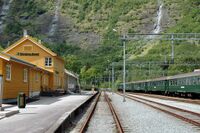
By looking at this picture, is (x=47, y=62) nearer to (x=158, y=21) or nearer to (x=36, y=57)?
(x=36, y=57)

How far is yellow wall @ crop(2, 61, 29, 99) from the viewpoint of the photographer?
3180cm

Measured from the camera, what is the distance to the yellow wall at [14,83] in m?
31.8

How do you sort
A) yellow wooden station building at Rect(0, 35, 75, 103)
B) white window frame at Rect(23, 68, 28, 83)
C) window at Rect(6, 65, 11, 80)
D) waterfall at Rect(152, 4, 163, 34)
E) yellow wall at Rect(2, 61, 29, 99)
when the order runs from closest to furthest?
1. yellow wall at Rect(2, 61, 29, 99)
2. yellow wooden station building at Rect(0, 35, 75, 103)
3. window at Rect(6, 65, 11, 80)
4. white window frame at Rect(23, 68, 28, 83)
5. waterfall at Rect(152, 4, 163, 34)

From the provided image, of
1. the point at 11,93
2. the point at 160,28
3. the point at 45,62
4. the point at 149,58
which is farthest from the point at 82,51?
the point at 11,93

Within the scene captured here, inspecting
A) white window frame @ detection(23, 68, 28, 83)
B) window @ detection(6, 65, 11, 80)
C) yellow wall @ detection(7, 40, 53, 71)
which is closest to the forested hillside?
yellow wall @ detection(7, 40, 53, 71)

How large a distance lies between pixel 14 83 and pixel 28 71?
5.81 meters

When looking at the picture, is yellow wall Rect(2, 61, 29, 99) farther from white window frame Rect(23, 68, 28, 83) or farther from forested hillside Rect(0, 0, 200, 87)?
forested hillside Rect(0, 0, 200, 87)

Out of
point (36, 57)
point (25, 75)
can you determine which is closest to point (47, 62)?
point (36, 57)

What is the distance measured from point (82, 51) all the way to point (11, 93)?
130484 mm

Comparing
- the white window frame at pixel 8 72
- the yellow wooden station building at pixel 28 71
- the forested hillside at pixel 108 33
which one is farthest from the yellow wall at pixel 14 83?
the forested hillside at pixel 108 33

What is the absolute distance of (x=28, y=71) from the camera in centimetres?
4038

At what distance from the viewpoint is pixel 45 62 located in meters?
58.9

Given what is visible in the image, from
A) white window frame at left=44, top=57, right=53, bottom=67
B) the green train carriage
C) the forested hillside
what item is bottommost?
the green train carriage

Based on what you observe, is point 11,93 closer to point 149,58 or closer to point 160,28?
point 149,58
